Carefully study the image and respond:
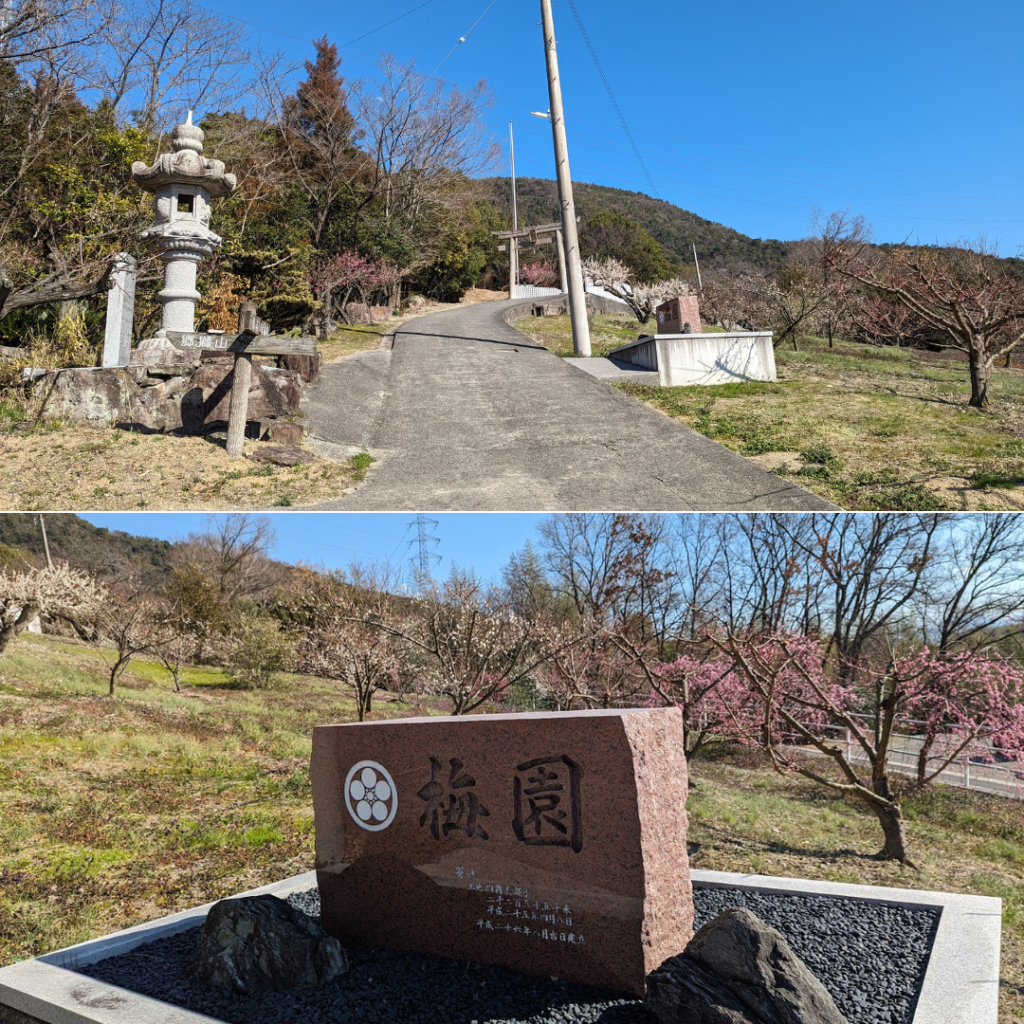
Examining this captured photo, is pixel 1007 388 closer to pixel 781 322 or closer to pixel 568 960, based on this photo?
pixel 781 322

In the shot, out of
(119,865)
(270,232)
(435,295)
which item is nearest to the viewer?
(119,865)

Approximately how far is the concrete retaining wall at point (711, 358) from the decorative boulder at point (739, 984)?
11747 millimetres

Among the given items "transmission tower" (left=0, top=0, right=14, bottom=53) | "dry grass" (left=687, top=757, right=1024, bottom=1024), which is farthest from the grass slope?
"transmission tower" (left=0, top=0, right=14, bottom=53)

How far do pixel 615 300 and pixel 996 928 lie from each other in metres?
33.3

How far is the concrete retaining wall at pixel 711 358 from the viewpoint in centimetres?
1423

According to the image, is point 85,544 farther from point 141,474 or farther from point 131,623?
point 141,474

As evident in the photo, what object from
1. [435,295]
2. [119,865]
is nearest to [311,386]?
[119,865]

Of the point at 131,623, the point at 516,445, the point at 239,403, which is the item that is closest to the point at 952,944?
the point at 516,445

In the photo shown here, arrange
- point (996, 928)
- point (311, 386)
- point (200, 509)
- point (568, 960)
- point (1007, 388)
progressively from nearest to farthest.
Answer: point (568, 960)
point (996, 928)
point (200, 509)
point (311, 386)
point (1007, 388)

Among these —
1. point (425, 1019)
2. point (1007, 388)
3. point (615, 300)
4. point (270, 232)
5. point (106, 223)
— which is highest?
point (615, 300)

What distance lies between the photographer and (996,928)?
14.6 ft

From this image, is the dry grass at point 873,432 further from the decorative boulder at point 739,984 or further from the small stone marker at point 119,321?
the small stone marker at point 119,321

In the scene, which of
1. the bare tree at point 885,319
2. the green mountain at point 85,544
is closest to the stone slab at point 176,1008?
the bare tree at point 885,319

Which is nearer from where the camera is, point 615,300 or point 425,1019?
point 425,1019
